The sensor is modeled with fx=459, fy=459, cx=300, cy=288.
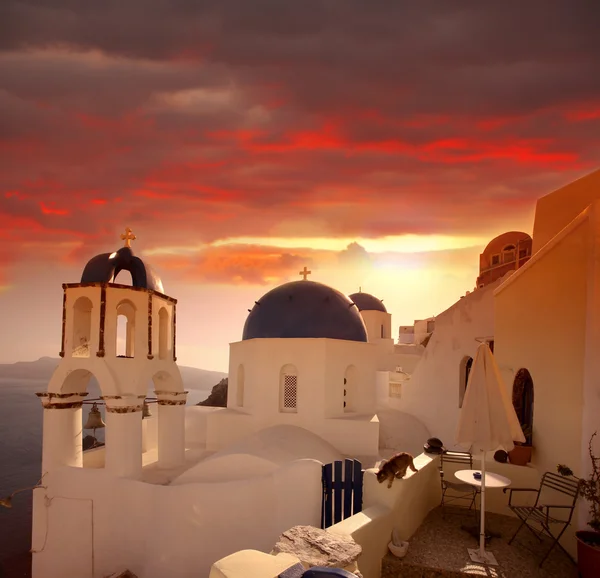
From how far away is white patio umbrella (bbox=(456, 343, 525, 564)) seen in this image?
238 inches

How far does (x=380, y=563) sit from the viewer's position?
19.2ft

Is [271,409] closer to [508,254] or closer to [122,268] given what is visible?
[122,268]

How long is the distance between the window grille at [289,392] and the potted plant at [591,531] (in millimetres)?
8183

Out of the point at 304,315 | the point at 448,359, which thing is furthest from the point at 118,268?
the point at 448,359

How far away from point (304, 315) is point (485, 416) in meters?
8.76

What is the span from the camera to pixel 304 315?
14469 mm

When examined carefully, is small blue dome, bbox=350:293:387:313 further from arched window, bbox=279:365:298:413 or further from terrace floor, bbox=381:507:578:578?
terrace floor, bbox=381:507:578:578

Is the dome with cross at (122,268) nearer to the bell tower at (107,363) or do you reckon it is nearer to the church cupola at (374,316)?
the bell tower at (107,363)

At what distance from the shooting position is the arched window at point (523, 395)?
9.50 meters

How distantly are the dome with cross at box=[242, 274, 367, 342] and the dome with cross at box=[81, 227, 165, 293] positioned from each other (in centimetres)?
382

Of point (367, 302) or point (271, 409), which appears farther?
point (367, 302)

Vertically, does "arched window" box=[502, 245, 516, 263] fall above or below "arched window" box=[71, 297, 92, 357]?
above

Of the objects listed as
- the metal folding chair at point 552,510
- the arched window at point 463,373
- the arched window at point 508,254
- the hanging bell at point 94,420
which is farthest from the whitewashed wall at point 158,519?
the arched window at point 508,254

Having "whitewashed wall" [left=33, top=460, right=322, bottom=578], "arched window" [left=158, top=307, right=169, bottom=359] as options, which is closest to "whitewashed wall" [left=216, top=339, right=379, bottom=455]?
"arched window" [left=158, top=307, right=169, bottom=359]
